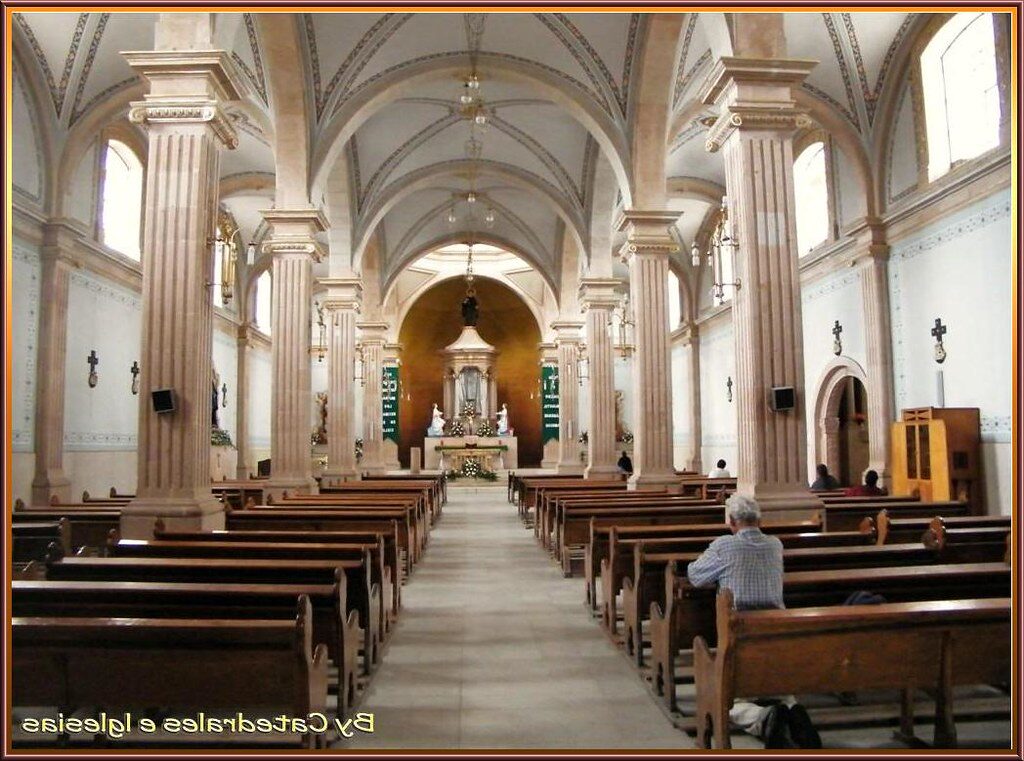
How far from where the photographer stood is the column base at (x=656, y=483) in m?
12.1

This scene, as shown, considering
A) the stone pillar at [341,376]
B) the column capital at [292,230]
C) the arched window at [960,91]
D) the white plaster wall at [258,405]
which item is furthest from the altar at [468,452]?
the arched window at [960,91]

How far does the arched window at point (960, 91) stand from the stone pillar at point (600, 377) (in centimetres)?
695

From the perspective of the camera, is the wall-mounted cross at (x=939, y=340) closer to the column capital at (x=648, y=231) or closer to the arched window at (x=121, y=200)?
the column capital at (x=648, y=231)

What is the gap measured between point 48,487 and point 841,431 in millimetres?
14514

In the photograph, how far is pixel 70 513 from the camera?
838 centimetres

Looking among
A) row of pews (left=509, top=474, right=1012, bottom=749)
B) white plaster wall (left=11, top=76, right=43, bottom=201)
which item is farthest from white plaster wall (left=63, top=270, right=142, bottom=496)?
row of pews (left=509, top=474, right=1012, bottom=749)

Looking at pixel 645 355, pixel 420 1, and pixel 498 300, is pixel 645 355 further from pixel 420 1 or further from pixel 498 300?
pixel 498 300

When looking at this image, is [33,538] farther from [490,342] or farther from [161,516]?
[490,342]

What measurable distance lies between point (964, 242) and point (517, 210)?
43.8 feet

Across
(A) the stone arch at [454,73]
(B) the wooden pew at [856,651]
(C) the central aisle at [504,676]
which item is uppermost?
(A) the stone arch at [454,73]

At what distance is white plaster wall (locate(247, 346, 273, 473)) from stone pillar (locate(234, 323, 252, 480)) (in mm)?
355

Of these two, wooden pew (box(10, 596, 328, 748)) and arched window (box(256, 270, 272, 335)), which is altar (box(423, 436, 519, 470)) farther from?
wooden pew (box(10, 596, 328, 748))

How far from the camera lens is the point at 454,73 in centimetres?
1395

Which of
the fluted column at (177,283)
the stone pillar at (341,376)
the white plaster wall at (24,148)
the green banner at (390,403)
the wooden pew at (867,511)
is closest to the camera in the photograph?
the fluted column at (177,283)
